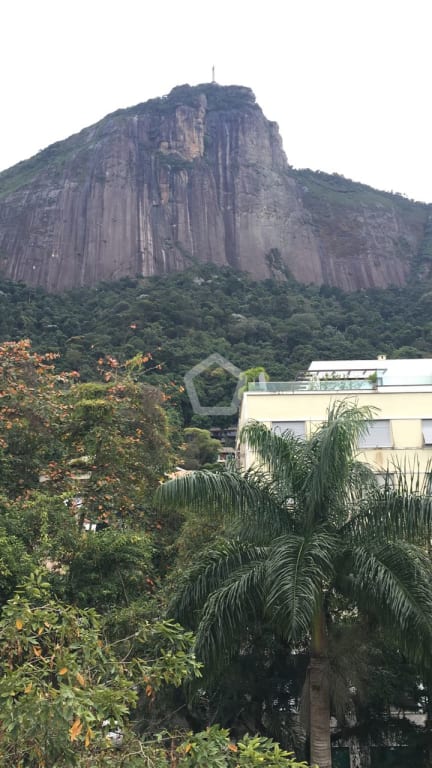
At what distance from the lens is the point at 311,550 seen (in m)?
8.41

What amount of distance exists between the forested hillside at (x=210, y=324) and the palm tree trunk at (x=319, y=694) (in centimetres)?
3929

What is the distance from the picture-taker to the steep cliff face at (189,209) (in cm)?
10150

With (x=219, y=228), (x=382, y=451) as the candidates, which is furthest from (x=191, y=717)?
(x=219, y=228)

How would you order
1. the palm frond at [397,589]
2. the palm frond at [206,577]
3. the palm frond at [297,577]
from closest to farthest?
1. the palm frond at [297,577]
2. the palm frond at [397,589]
3. the palm frond at [206,577]

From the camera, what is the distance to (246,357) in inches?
2409

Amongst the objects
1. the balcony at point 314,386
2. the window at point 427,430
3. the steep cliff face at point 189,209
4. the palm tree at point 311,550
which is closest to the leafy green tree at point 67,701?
the palm tree at point 311,550

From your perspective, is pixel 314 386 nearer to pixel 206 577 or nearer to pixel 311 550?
pixel 206 577

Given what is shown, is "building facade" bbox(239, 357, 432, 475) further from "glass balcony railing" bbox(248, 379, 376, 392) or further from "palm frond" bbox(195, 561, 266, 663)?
"palm frond" bbox(195, 561, 266, 663)

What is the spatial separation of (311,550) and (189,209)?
103 m

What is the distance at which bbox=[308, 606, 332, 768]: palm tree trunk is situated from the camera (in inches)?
340

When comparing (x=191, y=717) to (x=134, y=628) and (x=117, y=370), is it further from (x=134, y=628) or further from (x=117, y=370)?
(x=117, y=370)

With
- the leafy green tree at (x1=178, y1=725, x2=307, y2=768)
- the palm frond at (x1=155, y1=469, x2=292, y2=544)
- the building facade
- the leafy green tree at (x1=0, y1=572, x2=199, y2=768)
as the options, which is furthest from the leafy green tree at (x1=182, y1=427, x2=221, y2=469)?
the leafy green tree at (x1=178, y1=725, x2=307, y2=768)

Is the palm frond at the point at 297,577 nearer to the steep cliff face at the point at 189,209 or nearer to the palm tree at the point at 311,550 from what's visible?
the palm tree at the point at 311,550

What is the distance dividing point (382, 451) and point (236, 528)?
1281cm
